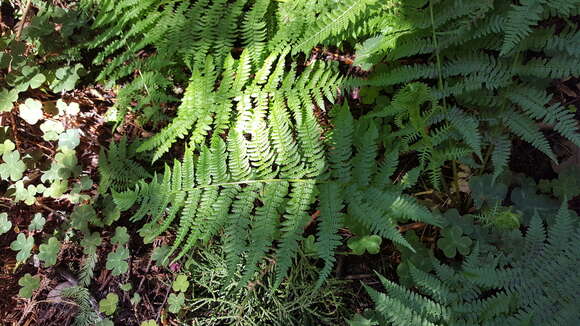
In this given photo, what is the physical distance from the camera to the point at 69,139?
11.1 feet

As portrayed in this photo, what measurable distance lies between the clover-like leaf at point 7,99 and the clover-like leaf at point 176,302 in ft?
6.27

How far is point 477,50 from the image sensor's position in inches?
104

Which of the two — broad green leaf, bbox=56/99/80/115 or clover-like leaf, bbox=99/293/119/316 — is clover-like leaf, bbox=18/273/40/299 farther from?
broad green leaf, bbox=56/99/80/115

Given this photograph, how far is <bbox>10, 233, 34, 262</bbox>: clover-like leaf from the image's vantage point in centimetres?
322

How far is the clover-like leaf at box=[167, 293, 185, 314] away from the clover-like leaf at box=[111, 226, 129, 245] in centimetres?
54

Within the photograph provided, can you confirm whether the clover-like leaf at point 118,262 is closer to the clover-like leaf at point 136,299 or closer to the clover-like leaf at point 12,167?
the clover-like leaf at point 136,299

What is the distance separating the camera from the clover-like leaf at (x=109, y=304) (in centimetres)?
306

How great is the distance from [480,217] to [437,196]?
0.34 m

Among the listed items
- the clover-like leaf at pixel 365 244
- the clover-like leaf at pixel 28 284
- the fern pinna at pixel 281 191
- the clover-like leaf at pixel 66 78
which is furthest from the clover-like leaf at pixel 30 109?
the clover-like leaf at pixel 365 244

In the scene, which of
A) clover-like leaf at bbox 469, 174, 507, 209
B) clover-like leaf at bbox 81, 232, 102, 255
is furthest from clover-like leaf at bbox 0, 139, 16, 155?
clover-like leaf at bbox 469, 174, 507, 209

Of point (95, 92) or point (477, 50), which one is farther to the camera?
point (95, 92)

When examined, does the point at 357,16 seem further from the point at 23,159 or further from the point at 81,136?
the point at 23,159

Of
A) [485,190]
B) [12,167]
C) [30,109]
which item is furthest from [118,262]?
[485,190]

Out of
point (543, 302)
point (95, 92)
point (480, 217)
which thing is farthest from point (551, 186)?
→ point (95, 92)
